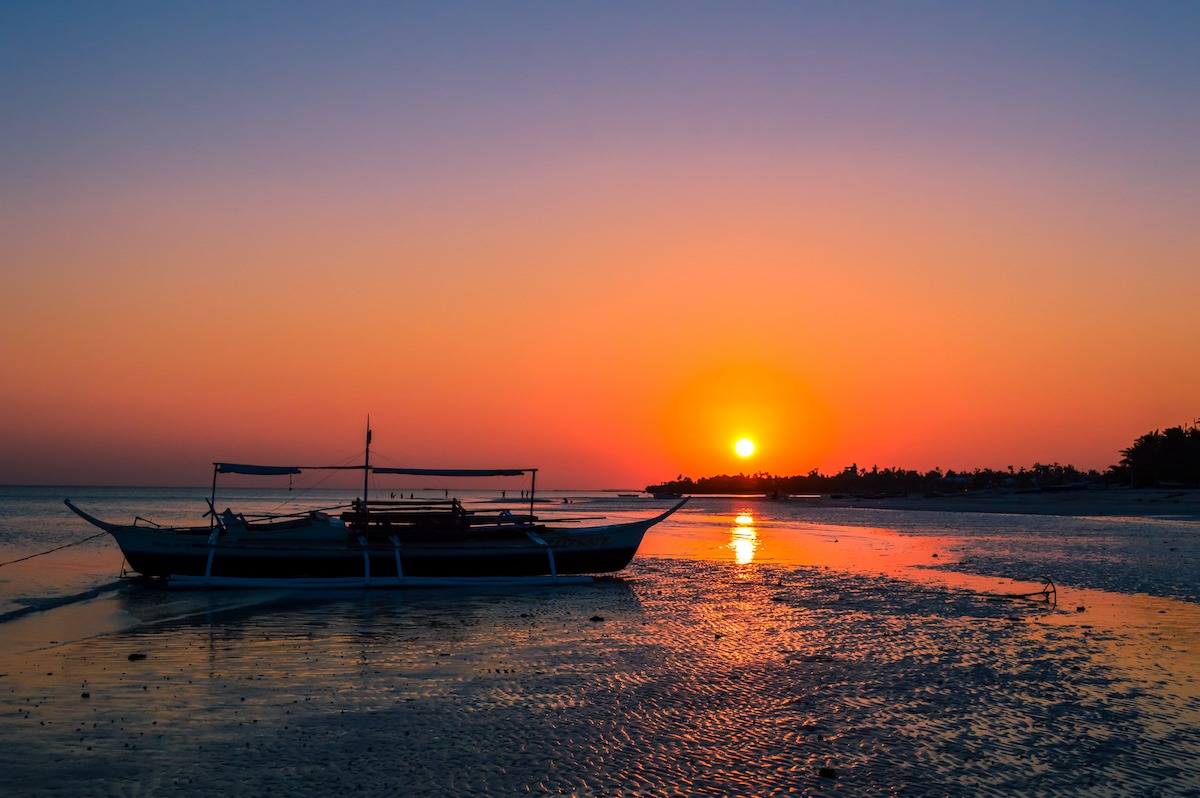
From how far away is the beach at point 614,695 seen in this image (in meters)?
9.70

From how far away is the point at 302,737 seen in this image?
36.5 feet

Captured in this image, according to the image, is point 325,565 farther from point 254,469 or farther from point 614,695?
point 614,695

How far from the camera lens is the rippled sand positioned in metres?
9.62

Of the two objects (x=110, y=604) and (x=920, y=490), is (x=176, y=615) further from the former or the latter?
(x=920, y=490)

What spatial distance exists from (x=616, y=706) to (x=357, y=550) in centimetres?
1932

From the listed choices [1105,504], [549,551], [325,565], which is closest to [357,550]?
[325,565]

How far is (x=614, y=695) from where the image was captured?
1341 centimetres

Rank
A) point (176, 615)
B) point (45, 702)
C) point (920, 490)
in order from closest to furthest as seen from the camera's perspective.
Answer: point (45, 702) → point (176, 615) → point (920, 490)

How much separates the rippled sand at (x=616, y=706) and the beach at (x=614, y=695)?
59mm

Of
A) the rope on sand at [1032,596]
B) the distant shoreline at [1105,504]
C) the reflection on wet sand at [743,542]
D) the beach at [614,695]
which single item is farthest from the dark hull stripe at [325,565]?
the distant shoreline at [1105,504]

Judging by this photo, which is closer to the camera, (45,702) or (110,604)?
(45,702)

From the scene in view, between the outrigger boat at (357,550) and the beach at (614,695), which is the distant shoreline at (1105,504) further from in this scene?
the beach at (614,695)

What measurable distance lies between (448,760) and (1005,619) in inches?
615

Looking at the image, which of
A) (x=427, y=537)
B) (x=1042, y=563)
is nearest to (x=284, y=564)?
(x=427, y=537)
